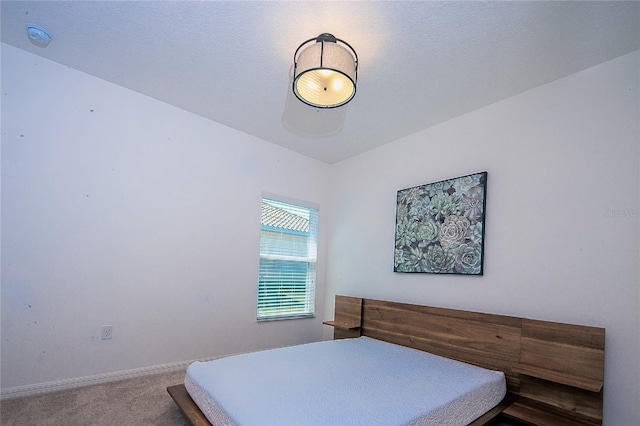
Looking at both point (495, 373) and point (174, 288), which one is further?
point (174, 288)

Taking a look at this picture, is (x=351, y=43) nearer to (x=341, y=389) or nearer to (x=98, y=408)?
(x=341, y=389)

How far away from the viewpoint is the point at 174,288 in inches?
121

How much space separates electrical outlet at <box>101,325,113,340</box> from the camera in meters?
2.67

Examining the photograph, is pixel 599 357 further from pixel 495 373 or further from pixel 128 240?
pixel 128 240

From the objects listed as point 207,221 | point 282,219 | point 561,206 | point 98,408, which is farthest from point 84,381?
point 561,206

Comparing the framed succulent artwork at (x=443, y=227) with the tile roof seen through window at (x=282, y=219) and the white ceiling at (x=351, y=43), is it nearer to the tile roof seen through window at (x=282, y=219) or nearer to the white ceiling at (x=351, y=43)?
the white ceiling at (x=351, y=43)

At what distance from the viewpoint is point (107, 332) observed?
2.69 meters

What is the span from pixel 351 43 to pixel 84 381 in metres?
3.28

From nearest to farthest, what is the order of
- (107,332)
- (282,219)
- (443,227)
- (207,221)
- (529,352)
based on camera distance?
(529,352), (107,332), (443,227), (207,221), (282,219)

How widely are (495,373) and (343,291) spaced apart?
79.9 inches

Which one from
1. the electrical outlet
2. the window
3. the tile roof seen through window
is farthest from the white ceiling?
the electrical outlet

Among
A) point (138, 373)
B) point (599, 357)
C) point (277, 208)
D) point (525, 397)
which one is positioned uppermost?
point (277, 208)

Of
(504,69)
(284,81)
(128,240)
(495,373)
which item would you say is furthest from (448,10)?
(128,240)

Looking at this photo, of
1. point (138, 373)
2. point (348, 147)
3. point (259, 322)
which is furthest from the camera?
point (348, 147)
